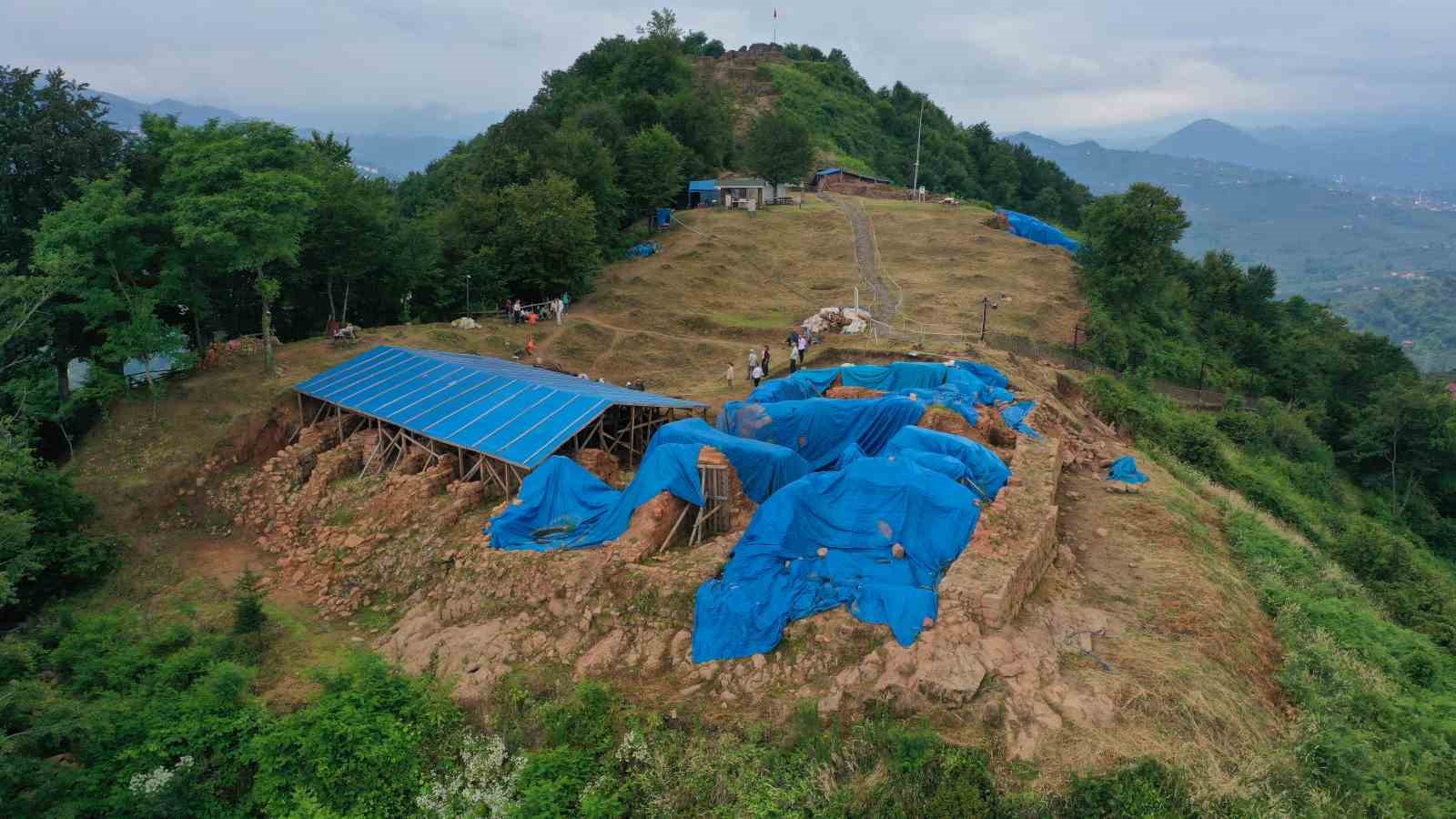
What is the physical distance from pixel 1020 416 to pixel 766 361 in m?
9.62

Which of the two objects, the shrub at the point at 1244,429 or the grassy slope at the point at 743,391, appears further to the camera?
the shrub at the point at 1244,429

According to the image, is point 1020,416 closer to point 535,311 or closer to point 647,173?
point 535,311

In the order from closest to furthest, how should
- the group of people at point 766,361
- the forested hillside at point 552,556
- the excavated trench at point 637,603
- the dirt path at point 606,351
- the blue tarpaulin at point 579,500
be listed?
the forested hillside at point 552,556 → the excavated trench at point 637,603 → the blue tarpaulin at point 579,500 → the group of people at point 766,361 → the dirt path at point 606,351

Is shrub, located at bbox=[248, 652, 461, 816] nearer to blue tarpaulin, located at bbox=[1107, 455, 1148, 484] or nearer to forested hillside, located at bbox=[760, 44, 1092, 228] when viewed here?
blue tarpaulin, located at bbox=[1107, 455, 1148, 484]

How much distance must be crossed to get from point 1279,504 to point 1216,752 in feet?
52.3

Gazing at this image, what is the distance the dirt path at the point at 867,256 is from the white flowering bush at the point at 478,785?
2480 centimetres

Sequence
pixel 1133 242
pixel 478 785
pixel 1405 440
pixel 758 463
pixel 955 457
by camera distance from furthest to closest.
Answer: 1. pixel 1133 242
2. pixel 1405 440
3. pixel 758 463
4. pixel 955 457
5. pixel 478 785

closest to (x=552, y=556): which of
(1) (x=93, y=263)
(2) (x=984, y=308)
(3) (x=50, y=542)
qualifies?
(3) (x=50, y=542)

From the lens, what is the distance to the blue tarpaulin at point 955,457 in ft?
49.0

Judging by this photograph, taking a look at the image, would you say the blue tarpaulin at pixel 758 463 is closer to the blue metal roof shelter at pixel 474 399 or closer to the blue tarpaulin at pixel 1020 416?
the blue metal roof shelter at pixel 474 399

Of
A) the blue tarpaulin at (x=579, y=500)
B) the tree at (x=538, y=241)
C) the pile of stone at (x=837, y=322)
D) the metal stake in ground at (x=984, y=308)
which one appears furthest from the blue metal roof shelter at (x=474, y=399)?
the metal stake in ground at (x=984, y=308)

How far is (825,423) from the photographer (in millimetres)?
19000

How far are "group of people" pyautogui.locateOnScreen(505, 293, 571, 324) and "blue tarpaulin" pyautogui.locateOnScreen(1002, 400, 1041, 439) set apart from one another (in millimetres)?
19343

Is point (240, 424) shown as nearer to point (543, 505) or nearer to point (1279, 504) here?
point (543, 505)
